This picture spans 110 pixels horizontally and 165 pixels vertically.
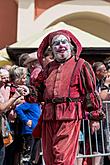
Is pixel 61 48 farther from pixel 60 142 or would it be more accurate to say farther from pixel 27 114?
pixel 27 114

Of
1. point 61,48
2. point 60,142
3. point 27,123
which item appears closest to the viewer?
point 60,142

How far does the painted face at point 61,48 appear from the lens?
379cm

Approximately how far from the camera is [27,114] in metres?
4.96

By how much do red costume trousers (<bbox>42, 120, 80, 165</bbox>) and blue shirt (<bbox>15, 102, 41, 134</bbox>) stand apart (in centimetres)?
117

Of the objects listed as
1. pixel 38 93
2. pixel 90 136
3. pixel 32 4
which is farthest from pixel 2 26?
pixel 38 93

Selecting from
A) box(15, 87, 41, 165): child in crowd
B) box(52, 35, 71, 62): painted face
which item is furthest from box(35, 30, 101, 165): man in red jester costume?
box(15, 87, 41, 165): child in crowd

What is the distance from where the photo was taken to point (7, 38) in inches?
471

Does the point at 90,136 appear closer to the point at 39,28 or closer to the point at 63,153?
the point at 63,153

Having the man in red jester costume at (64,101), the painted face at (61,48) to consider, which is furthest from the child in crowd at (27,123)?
the painted face at (61,48)

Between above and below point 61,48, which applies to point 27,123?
below

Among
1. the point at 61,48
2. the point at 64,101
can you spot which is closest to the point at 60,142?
the point at 64,101

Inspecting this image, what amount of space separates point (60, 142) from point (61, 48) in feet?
2.78

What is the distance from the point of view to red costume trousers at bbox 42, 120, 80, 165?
141 inches

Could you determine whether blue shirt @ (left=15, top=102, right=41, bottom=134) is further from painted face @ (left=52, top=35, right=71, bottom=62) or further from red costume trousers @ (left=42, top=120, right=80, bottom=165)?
painted face @ (left=52, top=35, right=71, bottom=62)
